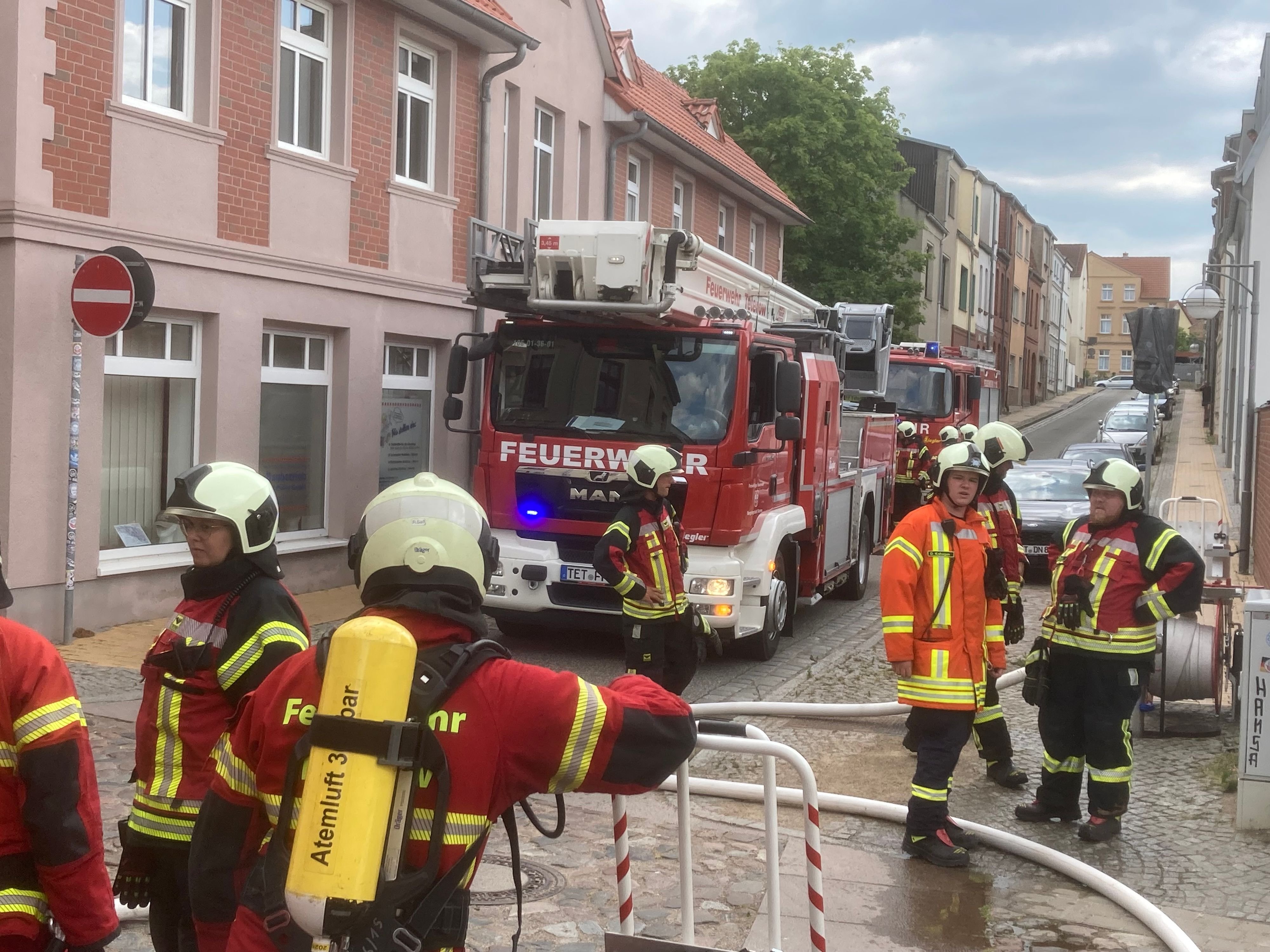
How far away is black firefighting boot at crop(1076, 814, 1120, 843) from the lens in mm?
6379

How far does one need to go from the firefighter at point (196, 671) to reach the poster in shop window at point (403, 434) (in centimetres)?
1179

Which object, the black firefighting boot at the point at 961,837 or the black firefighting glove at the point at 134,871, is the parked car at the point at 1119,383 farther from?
the black firefighting glove at the point at 134,871

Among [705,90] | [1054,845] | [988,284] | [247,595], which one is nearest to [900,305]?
[705,90]

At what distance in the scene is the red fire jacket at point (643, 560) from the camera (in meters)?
7.61

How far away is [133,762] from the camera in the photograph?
7.12 m

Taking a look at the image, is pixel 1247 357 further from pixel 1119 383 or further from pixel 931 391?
pixel 1119 383

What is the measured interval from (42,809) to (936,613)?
403cm

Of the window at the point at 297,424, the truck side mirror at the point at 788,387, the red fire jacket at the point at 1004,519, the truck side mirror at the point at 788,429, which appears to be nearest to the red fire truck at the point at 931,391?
the window at the point at 297,424

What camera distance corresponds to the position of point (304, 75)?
1388 cm

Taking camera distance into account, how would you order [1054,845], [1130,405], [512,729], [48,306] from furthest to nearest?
[1130,405], [48,306], [1054,845], [512,729]

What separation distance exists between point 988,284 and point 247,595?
64460mm

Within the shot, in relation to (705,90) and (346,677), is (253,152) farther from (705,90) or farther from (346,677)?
(705,90)

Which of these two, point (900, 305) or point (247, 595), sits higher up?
point (900, 305)

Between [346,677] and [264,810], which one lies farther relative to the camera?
[264,810]
